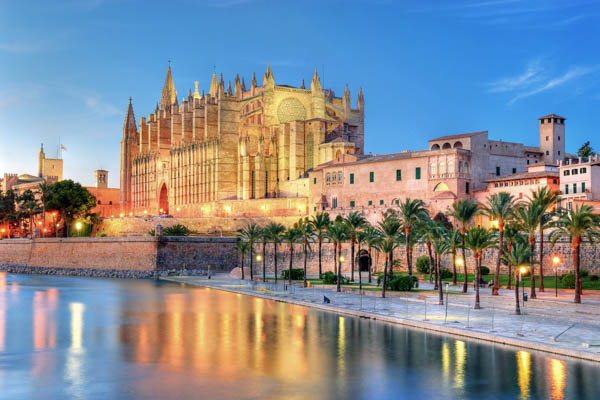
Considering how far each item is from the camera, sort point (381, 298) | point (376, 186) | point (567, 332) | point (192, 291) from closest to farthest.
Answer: point (567, 332), point (381, 298), point (192, 291), point (376, 186)

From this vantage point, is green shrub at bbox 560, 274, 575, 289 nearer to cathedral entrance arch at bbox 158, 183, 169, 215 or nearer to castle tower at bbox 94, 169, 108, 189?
cathedral entrance arch at bbox 158, 183, 169, 215

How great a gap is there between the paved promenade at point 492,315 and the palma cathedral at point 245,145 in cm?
3613

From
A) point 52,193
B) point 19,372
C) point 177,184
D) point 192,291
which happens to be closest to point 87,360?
point 19,372

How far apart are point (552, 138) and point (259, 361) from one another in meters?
46.7

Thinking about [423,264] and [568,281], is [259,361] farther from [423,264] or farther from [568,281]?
[423,264]

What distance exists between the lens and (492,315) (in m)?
27.2

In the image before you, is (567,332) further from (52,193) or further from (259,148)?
(52,193)

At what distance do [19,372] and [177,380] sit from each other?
16.4 ft

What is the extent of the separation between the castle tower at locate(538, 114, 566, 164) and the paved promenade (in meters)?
26.7

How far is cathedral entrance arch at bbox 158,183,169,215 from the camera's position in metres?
97.8

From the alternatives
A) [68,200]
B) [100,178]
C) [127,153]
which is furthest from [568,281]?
[100,178]

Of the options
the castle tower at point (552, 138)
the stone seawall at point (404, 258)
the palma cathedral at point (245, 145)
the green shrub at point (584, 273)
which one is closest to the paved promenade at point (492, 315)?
the green shrub at point (584, 273)

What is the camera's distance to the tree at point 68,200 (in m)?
78.9

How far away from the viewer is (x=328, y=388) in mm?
17188
